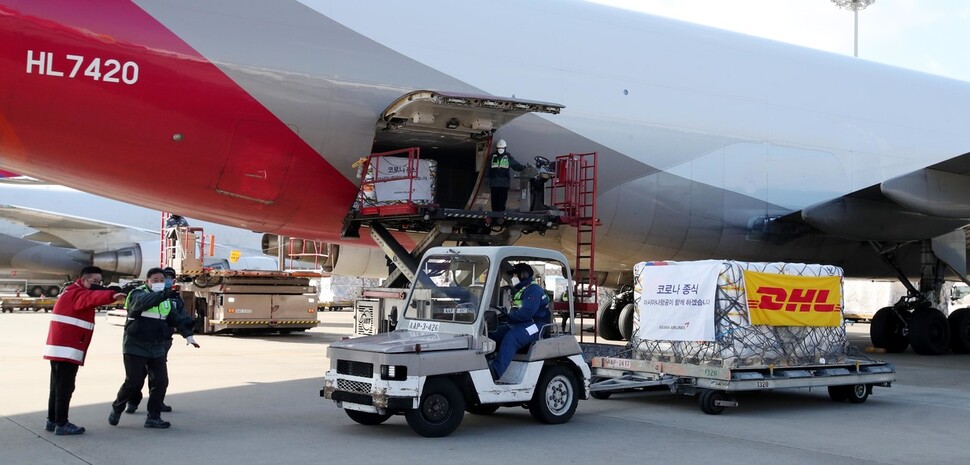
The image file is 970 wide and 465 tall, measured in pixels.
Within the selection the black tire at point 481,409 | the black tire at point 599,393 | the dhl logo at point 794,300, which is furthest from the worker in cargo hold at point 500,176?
the dhl logo at point 794,300

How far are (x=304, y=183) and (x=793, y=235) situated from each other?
9.31 meters

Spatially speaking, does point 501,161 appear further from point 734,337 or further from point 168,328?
point 168,328

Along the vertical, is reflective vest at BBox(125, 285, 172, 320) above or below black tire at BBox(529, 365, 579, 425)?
above

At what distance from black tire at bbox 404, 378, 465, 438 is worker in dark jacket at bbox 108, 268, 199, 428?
246 centimetres

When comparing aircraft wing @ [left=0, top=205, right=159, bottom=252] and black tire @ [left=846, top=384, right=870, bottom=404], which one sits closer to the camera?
black tire @ [left=846, top=384, right=870, bottom=404]

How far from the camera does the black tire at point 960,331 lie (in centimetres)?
1812

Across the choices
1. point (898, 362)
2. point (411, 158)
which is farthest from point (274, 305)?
point (898, 362)

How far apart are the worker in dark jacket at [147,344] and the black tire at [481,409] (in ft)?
Answer: 9.50

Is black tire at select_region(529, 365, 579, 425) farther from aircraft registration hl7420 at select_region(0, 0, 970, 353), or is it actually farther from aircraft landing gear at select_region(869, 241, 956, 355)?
aircraft landing gear at select_region(869, 241, 956, 355)

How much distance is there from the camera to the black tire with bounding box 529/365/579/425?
872 cm

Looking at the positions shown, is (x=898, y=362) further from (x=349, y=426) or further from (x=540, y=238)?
(x=349, y=426)

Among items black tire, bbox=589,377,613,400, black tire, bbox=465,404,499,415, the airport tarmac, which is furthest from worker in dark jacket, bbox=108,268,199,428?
black tire, bbox=589,377,613,400

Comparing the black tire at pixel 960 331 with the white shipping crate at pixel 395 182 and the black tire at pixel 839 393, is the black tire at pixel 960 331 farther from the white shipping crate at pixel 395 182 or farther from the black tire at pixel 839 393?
the white shipping crate at pixel 395 182

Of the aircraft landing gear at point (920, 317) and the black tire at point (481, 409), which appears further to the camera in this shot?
the aircraft landing gear at point (920, 317)
